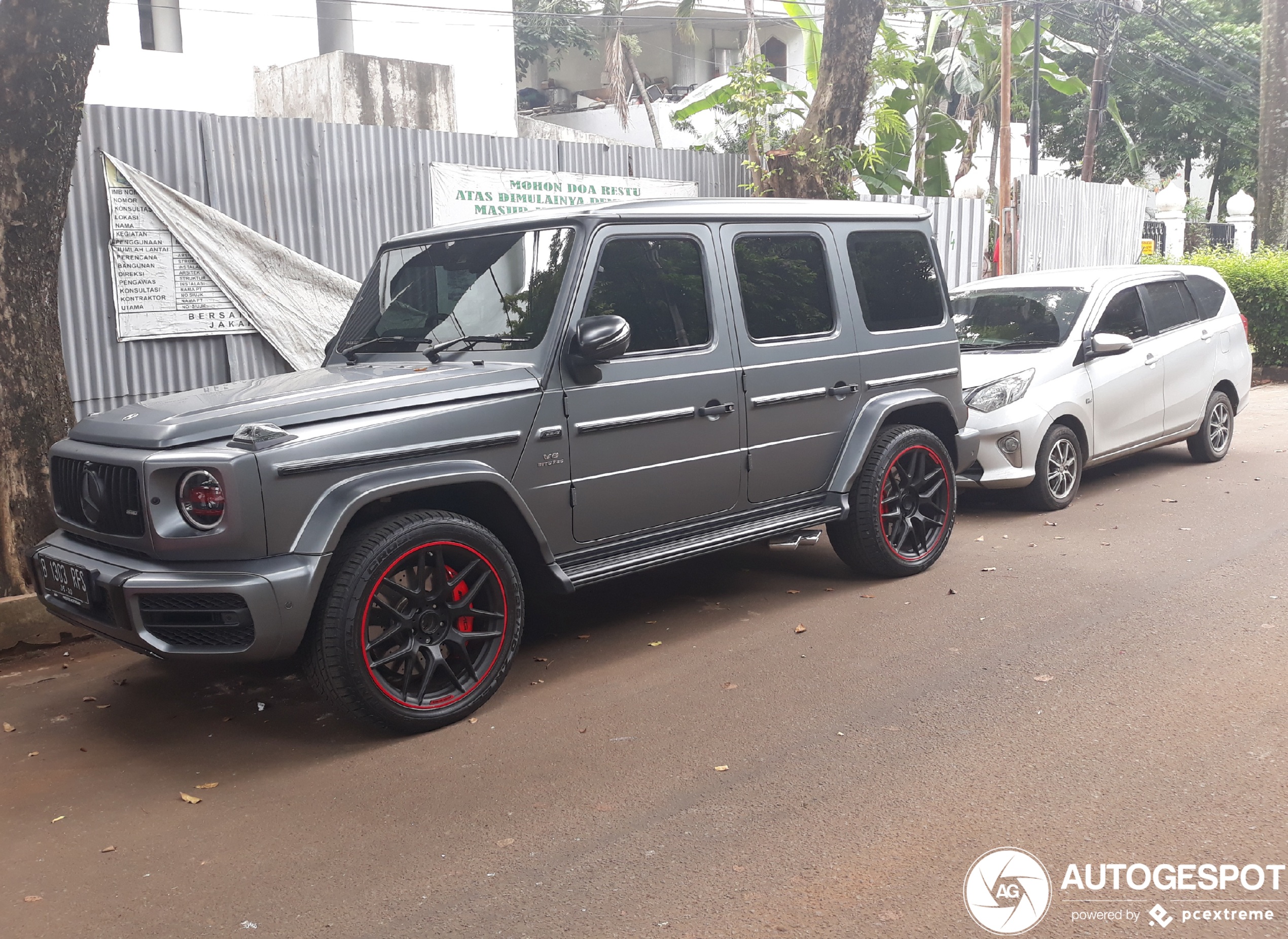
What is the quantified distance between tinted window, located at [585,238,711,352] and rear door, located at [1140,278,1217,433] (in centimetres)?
515

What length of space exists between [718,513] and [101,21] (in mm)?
4221

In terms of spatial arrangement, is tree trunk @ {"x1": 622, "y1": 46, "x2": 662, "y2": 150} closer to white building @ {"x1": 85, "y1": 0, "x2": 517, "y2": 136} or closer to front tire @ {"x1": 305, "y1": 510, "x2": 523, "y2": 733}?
white building @ {"x1": 85, "y1": 0, "x2": 517, "y2": 136}

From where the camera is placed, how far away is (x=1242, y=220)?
2419 cm

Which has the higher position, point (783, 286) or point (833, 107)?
point (833, 107)

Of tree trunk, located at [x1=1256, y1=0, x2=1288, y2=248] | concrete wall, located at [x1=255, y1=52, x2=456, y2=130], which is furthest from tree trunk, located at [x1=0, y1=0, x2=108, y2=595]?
tree trunk, located at [x1=1256, y1=0, x2=1288, y2=248]

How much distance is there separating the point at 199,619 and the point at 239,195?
188 inches

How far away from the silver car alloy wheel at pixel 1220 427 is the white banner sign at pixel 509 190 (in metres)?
5.00

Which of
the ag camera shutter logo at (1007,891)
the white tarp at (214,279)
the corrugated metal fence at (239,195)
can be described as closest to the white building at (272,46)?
the corrugated metal fence at (239,195)

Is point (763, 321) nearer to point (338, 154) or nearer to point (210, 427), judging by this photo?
point (210, 427)

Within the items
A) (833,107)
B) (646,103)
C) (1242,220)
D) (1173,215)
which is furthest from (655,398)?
(646,103)

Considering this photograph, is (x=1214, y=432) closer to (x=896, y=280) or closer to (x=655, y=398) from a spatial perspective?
(x=896, y=280)

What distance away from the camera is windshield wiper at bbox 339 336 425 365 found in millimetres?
5562

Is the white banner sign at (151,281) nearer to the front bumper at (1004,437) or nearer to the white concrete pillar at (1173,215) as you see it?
the front bumper at (1004,437)

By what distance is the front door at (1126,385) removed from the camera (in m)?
8.73
